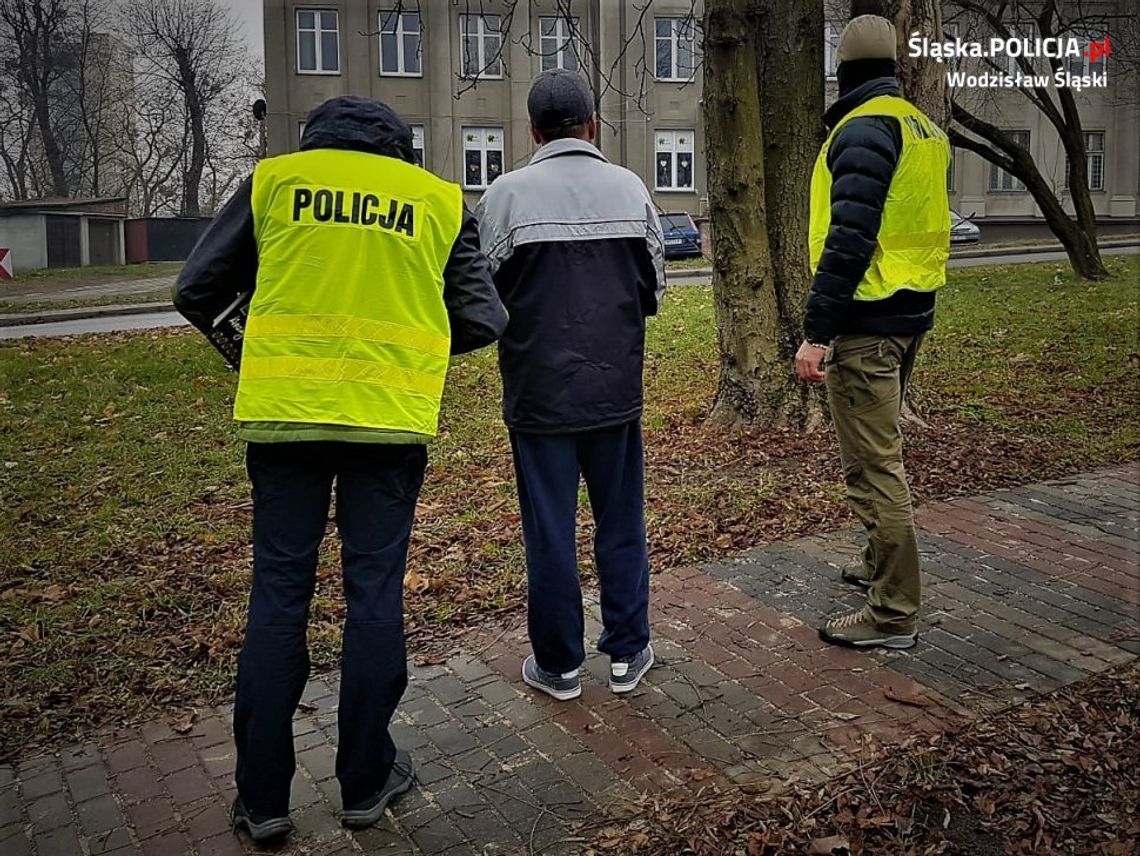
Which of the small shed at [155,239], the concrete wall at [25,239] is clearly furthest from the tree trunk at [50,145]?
the small shed at [155,239]

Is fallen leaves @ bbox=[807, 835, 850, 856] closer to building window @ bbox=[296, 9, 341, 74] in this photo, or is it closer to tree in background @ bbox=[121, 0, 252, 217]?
tree in background @ bbox=[121, 0, 252, 217]

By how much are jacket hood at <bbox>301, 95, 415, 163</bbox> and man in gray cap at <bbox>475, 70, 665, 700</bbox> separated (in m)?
0.67

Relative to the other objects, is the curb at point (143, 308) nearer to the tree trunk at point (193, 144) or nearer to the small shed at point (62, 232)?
the small shed at point (62, 232)

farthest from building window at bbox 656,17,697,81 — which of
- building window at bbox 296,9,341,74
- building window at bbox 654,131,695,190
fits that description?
building window at bbox 296,9,341,74

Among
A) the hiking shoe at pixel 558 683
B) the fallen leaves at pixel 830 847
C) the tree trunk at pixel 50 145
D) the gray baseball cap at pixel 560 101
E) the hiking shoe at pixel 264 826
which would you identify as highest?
the tree trunk at pixel 50 145

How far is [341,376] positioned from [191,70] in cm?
1968

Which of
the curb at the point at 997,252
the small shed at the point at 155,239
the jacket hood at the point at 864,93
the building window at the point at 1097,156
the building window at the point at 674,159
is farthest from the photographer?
the building window at the point at 1097,156

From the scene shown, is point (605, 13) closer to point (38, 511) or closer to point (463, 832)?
point (38, 511)

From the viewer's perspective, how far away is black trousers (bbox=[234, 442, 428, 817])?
3.08m

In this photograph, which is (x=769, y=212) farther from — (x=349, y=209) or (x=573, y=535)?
(x=349, y=209)

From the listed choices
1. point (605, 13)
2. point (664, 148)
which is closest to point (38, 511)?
point (605, 13)

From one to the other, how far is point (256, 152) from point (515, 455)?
3198 cm

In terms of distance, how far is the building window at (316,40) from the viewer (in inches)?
1476

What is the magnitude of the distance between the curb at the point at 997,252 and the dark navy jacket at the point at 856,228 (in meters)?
19.6
